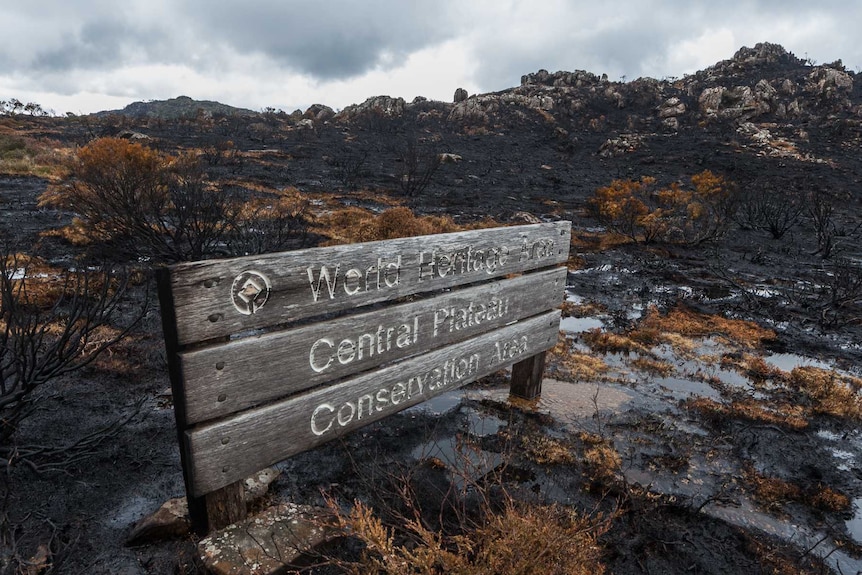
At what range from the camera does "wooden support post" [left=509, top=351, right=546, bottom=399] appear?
14.1 ft

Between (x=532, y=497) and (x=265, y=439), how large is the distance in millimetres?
1694

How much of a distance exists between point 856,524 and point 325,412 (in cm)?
346

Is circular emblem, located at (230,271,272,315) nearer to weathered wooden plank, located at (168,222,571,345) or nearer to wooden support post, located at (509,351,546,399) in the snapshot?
weathered wooden plank, located at (168,222,571,345)

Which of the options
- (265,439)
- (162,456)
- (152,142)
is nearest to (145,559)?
(265,439)

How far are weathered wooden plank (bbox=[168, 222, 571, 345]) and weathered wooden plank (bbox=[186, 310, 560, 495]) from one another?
0.45m

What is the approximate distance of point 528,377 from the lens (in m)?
4.38

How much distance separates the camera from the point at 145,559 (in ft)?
7.87

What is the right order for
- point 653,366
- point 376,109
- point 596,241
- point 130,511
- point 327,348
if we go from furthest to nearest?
1. point 376,109
2. point 596,241
3. point 653,366
4. point 130,511
5. point 327,348

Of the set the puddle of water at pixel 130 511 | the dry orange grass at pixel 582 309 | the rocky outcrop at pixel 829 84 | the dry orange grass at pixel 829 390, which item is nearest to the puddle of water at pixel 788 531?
the dry orange grass at pixel 829 390

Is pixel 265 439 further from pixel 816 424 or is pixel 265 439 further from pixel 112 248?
pixel 112 248

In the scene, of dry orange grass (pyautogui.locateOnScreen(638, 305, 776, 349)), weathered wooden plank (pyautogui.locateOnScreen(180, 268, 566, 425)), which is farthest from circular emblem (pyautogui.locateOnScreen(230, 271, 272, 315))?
dry orange grass (pyautogui.locateOnScreen(638, 305, 776, 349))

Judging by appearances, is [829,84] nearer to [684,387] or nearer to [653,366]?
[653,366]

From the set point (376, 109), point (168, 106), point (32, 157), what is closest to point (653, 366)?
point (32, 157)

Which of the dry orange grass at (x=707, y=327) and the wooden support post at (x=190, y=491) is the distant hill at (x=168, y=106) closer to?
the dry orange grass at (x=707, y=327)
